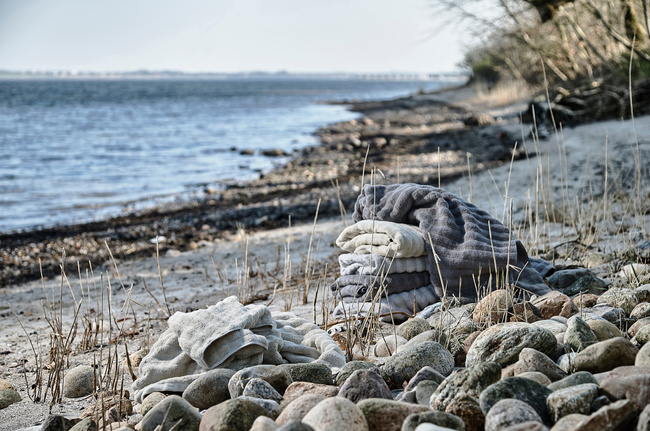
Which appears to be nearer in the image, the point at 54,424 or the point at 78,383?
the point at 54,424

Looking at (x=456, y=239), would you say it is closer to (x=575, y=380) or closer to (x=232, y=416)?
(x=575, y=380)

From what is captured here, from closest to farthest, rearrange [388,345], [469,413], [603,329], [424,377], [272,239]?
[469,413]
[424,377]
[603,329]
[388,345]
[272,239]

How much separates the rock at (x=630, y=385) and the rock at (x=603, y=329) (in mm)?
605

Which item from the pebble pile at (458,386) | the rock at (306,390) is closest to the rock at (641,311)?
the pebble pile at (458,386)

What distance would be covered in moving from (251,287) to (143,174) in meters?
10.9

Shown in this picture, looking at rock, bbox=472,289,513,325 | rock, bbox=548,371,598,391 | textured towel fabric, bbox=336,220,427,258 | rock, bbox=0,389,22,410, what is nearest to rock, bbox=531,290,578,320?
rock, bbox=472,289,513,325

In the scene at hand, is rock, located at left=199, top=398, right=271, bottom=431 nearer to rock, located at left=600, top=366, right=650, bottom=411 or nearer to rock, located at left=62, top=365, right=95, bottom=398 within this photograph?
rock, located at left=62, top=365, right=95, bottom=398

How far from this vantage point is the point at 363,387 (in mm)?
2389

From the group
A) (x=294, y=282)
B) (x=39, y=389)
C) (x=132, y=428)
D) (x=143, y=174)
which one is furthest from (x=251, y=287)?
(x=143, y=174)

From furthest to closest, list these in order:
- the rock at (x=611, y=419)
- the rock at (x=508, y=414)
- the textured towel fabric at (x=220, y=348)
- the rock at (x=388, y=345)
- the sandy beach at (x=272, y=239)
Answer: the sandy beach at (x=272, y=239), the rock at (x=388, y=345), the textured towel fabric at (x=220, y=348), the rock at (x=508, y=414), the rock at (x=611, y=419)

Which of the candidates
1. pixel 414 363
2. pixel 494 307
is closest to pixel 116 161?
pixel 494 307

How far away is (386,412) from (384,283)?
5.28ft

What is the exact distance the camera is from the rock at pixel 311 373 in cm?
268

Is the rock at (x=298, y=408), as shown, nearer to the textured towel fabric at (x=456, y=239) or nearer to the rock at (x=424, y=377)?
the rock at (x=424, y=377)
